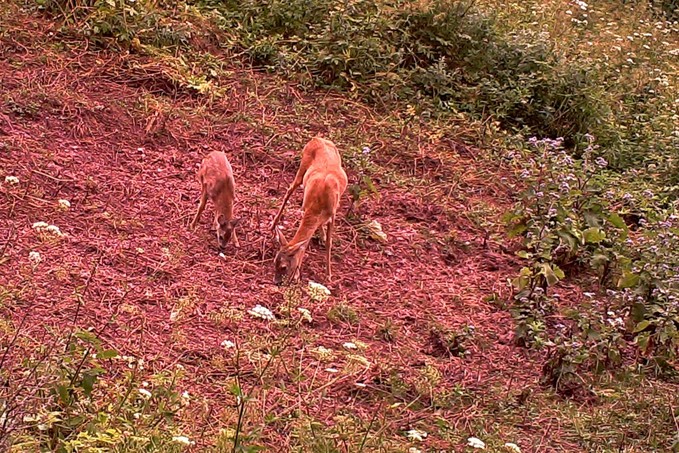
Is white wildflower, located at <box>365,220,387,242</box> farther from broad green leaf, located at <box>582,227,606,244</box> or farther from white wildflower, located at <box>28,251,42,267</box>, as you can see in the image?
white wildflower, located at <box>28,251,42,267</box>

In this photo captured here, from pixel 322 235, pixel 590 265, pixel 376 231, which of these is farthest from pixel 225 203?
pixel 590 265

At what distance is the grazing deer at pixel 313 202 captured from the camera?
7.07 meters

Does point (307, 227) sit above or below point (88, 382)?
below

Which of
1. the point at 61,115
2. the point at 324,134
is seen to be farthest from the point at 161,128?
the point at 324,134

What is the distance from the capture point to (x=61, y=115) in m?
8.66

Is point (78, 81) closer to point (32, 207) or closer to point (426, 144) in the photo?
point (32, 207)

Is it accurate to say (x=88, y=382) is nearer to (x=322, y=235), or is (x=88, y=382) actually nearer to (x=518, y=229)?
(x=322, y=235)

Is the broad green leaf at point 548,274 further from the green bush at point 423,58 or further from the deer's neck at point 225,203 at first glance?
the green bush at point 423,58

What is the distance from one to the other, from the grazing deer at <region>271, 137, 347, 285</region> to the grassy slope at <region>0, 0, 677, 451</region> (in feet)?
0.64

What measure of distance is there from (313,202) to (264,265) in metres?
0.64

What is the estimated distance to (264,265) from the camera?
7375 millimetres

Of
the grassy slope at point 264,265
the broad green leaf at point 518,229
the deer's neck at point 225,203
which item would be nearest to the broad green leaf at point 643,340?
the grassy slope at point 264,265

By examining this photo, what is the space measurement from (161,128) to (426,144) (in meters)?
2.89

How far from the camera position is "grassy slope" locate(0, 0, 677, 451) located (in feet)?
18.1
